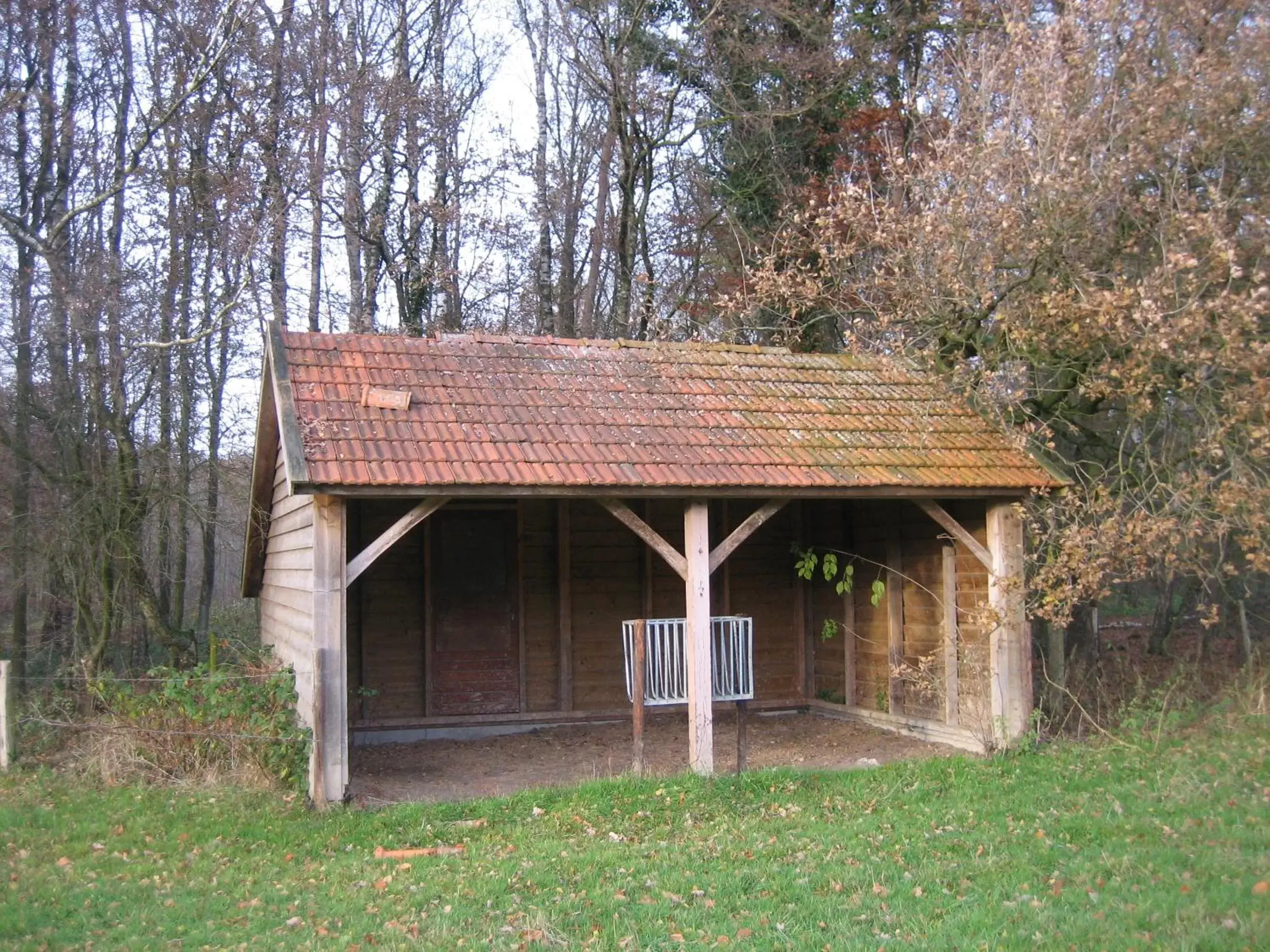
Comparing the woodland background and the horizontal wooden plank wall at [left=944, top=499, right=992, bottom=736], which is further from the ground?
the woodland background

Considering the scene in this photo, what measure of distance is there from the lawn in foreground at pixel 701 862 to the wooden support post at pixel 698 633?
0.46 m

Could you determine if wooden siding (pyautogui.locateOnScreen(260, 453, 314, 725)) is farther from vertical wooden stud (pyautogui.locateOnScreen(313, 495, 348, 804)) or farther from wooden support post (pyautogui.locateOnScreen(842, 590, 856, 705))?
wooden support post (pyautogui.locateOnScreen(842, 590, 856, 705))

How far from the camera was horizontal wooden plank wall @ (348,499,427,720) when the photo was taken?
11641 millimetres

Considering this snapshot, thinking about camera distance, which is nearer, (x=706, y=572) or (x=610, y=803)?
(x=610, y=803)

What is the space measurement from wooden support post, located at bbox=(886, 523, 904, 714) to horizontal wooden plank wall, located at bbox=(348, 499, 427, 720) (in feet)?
16.5

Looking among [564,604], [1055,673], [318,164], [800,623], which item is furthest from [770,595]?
[318,164]

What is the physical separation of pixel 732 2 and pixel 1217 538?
43.6 feet

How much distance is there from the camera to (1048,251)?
32.9ft

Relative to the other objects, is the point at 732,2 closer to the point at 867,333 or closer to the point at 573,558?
the point at 867,333

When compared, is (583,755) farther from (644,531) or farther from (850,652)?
(850,652)

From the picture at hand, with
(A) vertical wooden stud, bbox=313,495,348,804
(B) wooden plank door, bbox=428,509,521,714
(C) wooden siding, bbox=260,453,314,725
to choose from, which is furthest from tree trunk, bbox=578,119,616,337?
(A) vertical wooden stud, bbox=313,495,348,804

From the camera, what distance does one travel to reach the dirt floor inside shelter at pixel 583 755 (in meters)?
Answer: 9.24

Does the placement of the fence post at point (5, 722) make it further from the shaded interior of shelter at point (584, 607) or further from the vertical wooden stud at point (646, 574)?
the vertical wooden stud at point (646, 574)

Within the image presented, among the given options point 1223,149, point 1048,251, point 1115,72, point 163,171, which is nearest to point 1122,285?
point 1048,251
